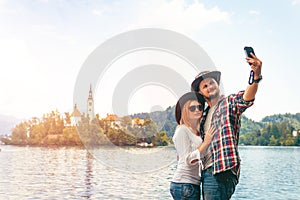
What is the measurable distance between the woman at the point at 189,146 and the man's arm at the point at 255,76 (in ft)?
0.82

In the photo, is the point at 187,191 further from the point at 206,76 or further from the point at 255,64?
the point at 255,64

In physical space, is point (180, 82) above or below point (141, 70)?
below

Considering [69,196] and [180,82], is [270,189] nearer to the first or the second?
[69,196]

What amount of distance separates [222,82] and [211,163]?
49 centimetres

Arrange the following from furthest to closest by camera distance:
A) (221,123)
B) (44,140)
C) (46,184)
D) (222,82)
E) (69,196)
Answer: (44,140) < (46,184) < (69,196) < (222,82) < (221,123)

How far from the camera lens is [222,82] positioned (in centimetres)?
244

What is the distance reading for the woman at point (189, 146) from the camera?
221 centimetres

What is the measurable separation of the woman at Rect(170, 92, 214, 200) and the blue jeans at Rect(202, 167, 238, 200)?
6 centimetres

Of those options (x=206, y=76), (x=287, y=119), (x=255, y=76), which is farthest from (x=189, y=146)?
(x=287, y=119)

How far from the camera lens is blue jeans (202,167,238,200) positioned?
2150 mm

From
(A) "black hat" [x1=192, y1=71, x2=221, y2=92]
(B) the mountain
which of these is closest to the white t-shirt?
(A) "black hat" [x1=192, y1=71, x2=221, y2=92]

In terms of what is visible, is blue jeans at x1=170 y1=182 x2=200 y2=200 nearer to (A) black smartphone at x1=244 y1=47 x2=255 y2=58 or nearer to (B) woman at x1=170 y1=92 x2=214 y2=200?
(B) woman at x1=170 y1=92 x2=214 y2=200

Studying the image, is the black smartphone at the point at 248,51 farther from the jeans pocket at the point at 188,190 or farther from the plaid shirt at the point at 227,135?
the jeans pocket at the point at 188,190

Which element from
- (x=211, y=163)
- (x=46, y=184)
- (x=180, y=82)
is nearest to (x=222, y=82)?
(x=211, y=163)
